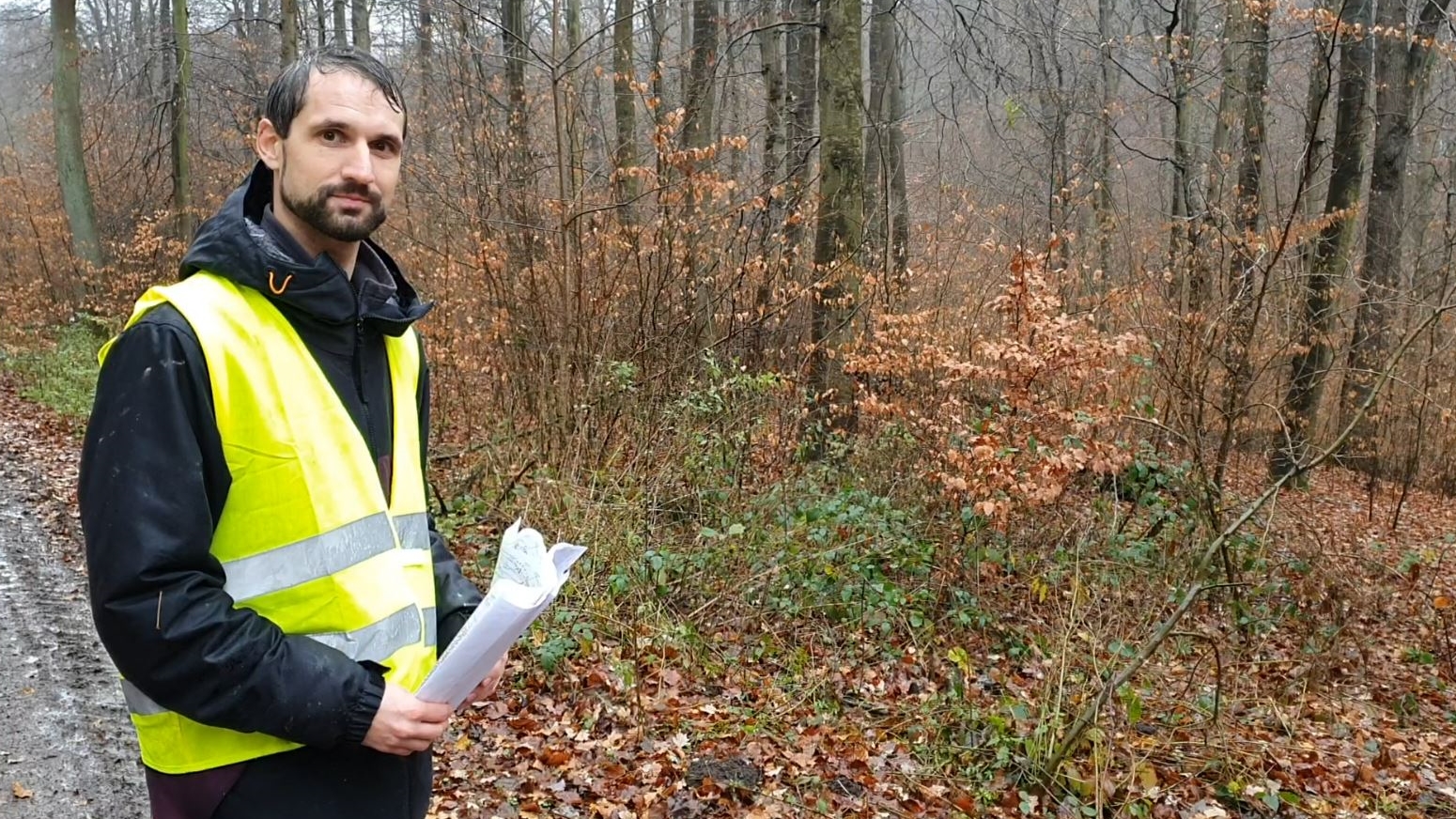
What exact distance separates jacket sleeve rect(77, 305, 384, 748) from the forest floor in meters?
2.86

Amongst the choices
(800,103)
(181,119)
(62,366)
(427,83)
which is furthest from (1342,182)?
(62,366)

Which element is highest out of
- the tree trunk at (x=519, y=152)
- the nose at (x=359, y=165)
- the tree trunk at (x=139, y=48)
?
the tree trunk at (x=139, y=48)

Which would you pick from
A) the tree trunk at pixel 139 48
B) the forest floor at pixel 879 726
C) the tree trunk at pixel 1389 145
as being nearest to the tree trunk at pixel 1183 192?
the tree trunk at pixel 1389 145

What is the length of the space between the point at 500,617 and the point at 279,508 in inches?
15.9

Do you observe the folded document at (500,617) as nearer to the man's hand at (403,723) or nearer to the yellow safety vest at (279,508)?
the man's hand at (403,723)

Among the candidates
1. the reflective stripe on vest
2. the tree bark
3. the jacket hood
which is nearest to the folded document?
the reflective stripe on vest

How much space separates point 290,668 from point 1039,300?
617cm

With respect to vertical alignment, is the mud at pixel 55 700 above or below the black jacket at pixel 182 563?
below

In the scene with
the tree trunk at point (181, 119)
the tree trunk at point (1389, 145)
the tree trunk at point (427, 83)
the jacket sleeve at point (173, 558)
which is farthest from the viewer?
the tree trunk at point (181, 119)

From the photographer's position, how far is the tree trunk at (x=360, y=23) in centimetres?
1580

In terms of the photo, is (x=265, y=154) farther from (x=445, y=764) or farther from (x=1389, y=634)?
(x=1389, y=634)

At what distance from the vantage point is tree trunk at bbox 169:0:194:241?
1293 cm

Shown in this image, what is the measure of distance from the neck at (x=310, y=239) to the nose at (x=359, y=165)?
122 millimetres

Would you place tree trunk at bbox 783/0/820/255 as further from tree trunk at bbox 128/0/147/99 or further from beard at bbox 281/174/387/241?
tree trunk at bbox 128/0/147/99
